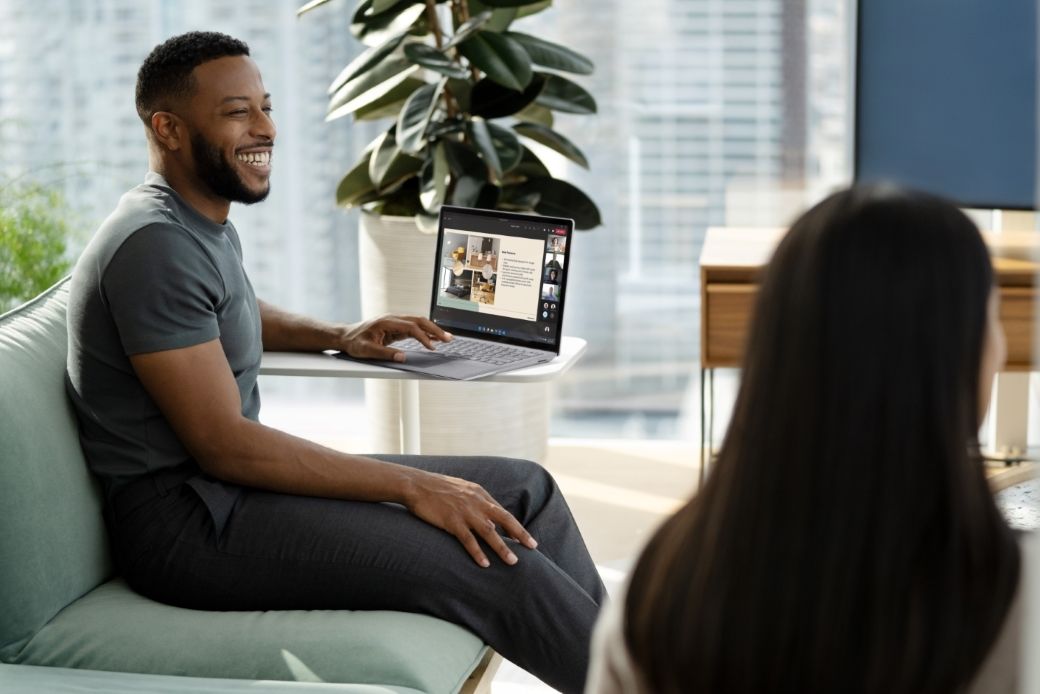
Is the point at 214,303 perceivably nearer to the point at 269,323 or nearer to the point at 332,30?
the point at 269,323

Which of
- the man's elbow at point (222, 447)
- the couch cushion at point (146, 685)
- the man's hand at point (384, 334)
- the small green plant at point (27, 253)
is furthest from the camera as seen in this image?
the small green plant at point (27, 253)

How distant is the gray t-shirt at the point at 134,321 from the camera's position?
1814mm

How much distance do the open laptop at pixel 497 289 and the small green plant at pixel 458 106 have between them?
2.00ft

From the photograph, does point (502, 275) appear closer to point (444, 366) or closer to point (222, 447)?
point (444, 366)

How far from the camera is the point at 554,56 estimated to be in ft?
11.0

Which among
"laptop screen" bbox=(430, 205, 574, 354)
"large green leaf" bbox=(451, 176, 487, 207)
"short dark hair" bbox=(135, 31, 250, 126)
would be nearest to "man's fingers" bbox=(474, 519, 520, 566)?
"laptop screen" bbox=(430, 205, 574, 354)

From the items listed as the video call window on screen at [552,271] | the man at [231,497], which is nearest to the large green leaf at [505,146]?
the video call window on screen at [552,271]

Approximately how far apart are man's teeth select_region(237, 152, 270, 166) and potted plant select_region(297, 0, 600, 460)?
94cm

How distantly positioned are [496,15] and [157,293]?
1.72m

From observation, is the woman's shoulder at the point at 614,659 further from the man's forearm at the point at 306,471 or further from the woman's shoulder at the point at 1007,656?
the man's forearm at the point at 306,471

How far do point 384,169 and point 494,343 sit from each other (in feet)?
3.32

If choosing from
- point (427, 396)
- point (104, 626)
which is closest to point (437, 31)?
point (427, 396)

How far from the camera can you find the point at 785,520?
2.69 feet

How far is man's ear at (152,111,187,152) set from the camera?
206cm
